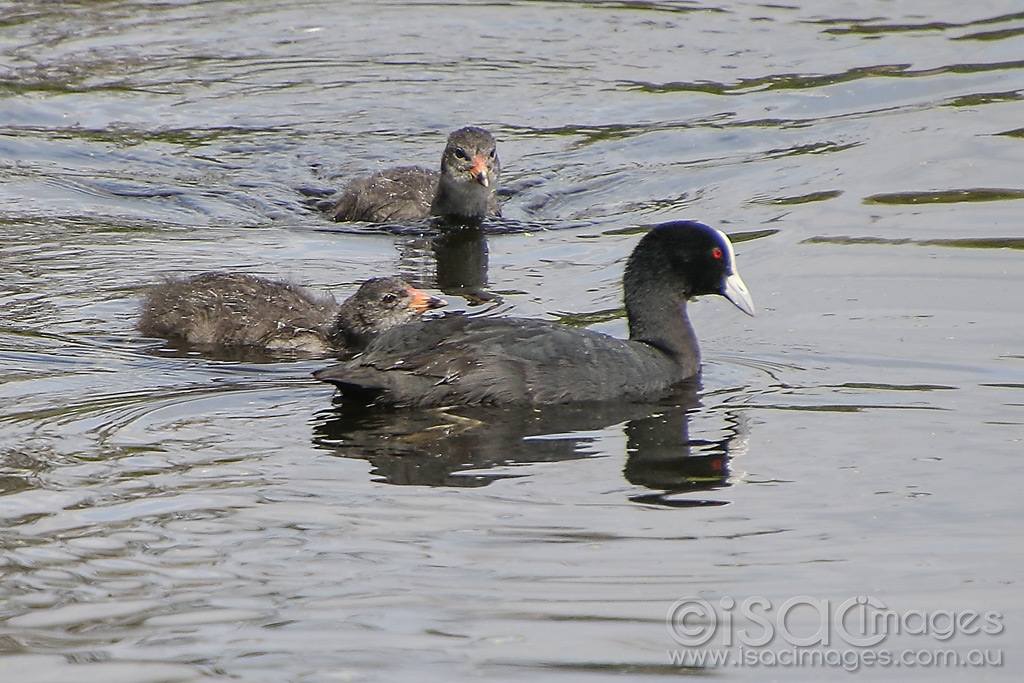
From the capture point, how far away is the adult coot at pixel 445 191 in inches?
490

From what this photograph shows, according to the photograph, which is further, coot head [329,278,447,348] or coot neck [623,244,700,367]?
coot head [329,278,447,348]

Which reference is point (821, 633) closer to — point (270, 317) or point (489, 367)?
point (489, 367)

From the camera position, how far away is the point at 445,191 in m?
12.8

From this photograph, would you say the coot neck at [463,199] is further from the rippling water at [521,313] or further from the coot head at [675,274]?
the coot head at [675,274]

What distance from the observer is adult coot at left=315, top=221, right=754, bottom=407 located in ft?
26.0

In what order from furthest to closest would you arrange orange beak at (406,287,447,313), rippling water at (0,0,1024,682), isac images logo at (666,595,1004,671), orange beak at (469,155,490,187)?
orange beak at (469,155,490,187), orange beak at (406,287,447,313), rippling water at (0,0,1024,682), isac images logo at (666,595,1004,671)

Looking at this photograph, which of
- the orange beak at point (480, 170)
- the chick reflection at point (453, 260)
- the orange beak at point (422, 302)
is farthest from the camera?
the orange beak at point (480, 170)

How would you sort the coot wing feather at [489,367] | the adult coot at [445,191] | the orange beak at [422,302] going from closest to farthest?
the coot wing feather at [489,367], the orange beak at [422,302], the adult coot at [445,191]

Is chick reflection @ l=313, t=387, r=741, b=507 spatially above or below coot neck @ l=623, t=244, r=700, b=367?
below

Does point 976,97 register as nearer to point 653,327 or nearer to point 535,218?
point 535,218

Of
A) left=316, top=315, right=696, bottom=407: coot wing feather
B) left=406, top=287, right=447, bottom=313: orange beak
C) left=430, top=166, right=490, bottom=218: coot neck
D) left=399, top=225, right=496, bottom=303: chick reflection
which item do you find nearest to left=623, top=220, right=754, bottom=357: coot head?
left=316, top=315, right=696, bottom=407: coot wing feather

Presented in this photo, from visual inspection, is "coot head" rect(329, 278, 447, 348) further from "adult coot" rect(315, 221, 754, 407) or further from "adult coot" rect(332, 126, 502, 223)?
"adult coot" rect(332, 126, 502, 223)

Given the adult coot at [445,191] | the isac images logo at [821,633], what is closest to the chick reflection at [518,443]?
the isac images logo at [821,633]

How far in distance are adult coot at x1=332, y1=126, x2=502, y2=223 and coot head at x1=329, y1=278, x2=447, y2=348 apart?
9.63ft
